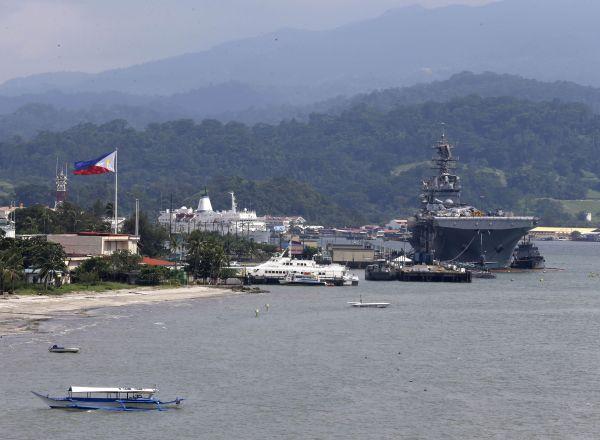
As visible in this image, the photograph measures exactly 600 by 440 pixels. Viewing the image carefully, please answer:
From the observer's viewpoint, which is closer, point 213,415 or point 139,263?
point 213,415

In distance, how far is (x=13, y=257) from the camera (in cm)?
11275

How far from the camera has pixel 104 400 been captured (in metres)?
67.8

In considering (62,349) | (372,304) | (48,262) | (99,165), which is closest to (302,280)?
(99,165)

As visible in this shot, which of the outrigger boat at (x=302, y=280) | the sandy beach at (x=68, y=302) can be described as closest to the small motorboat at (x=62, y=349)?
the sandy beach at (x=68, y=302)

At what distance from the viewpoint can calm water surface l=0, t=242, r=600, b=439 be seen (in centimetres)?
6531

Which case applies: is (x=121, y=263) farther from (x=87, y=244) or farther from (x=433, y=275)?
(x=433, y=275)

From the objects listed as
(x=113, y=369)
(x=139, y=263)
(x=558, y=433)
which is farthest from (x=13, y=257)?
(x=558, y=433)

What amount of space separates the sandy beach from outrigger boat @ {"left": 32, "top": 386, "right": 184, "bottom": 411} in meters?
24.5

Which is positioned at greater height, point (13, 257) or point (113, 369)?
point (13, 257)

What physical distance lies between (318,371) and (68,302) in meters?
36.3

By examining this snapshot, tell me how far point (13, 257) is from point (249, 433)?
5462cm

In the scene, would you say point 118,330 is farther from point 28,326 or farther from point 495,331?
point 495,331

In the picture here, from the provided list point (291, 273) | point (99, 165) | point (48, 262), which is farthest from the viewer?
point (291, 273)

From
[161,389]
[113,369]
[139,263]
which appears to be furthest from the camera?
[139,263]
